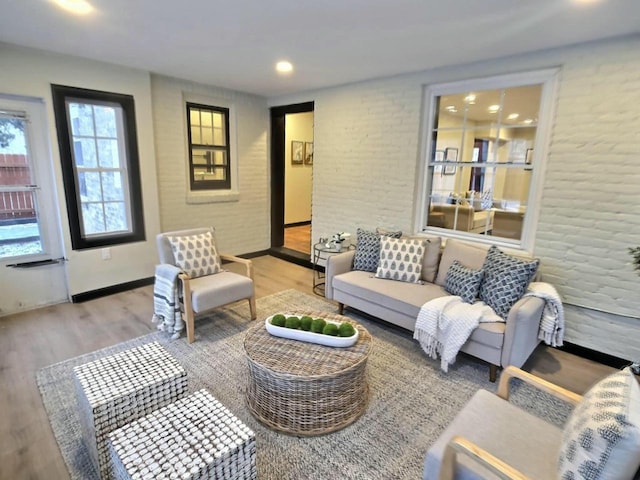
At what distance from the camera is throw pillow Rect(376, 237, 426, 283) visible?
3238 mm

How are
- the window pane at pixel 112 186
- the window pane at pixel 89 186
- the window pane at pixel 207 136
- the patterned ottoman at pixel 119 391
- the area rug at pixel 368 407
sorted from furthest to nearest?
the window pane at pixel 207 136, the window pane at pixel 112 186, the window pane at pixel 89 186, the area rug at pixel 368 407, the patterned ottoman at pixel 119 391

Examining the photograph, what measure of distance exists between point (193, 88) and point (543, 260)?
4385 millimetres

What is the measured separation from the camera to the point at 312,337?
6.98 ft

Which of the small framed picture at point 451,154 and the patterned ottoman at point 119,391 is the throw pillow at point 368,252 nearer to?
the small framed picture at point 451,154

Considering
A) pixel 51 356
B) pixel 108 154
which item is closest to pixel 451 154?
pixel 108 154

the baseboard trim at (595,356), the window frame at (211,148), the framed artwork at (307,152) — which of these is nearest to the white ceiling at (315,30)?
the window frame at (211,148)

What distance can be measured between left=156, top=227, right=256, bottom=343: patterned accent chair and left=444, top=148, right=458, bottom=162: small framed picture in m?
2.35

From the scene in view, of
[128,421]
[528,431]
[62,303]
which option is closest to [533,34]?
[528,431]

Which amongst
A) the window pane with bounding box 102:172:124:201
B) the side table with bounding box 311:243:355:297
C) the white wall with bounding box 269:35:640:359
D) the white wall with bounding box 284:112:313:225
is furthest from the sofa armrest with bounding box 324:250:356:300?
the white wall with bounding box 284:112:313:225

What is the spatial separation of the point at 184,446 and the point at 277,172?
15.2ft

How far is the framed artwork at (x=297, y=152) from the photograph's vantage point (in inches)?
288

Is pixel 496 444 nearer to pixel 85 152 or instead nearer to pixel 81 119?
pixel 85 152

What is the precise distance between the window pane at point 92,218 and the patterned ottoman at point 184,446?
298 cm

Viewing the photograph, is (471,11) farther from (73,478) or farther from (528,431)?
(73,478)
